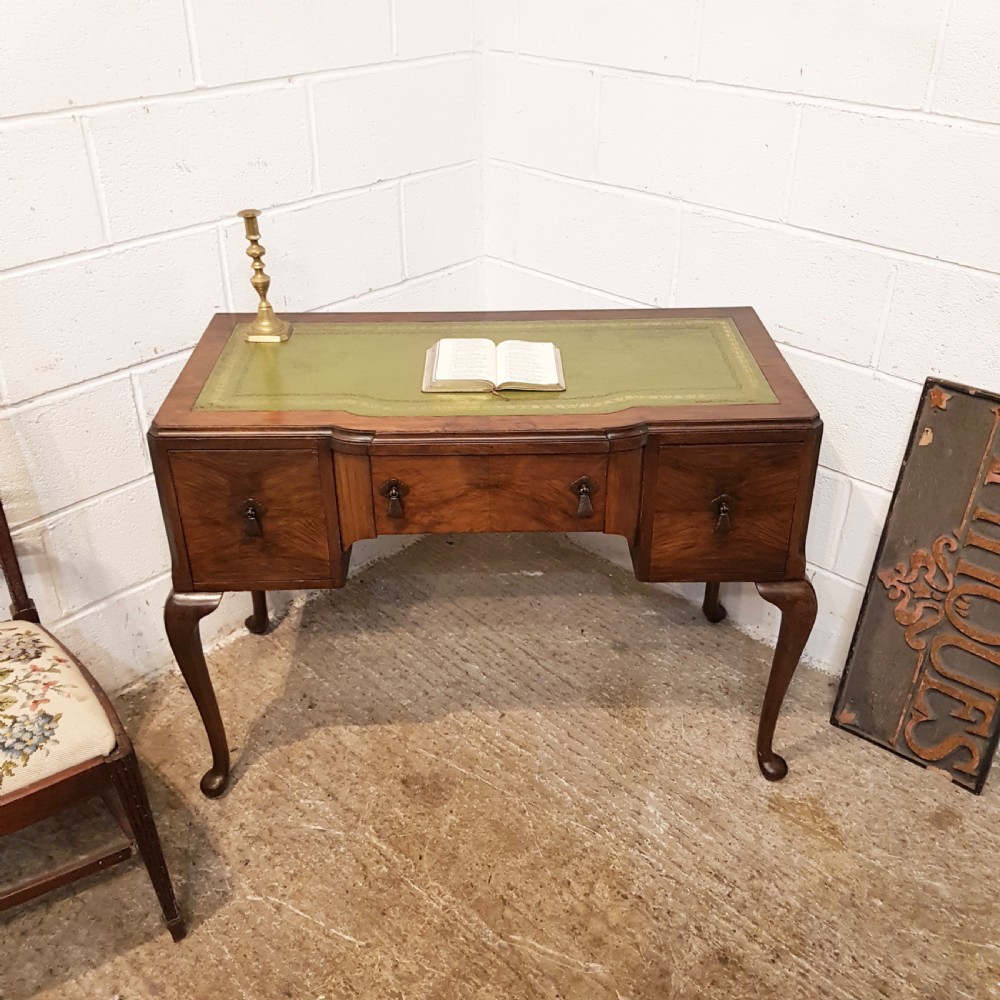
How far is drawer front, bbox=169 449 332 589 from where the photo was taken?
1483mm

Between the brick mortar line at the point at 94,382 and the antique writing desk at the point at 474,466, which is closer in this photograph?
the antique writing desk at the point at 474,466

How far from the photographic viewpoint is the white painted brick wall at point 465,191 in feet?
5.29

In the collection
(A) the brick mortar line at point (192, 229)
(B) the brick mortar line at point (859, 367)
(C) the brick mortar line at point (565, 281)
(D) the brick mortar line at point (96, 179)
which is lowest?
(C) the brick mortar line at point (565, 281)

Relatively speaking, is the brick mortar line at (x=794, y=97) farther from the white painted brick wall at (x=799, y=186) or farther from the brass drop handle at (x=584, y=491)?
the brass drop handle at (x=584, y=491)

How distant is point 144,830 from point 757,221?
4.89ft

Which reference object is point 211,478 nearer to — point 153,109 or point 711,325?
point 153,109

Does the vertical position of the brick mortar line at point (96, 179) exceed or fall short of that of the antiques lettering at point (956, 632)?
it exceeds it

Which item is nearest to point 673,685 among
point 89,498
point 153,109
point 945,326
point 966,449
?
point 966,449

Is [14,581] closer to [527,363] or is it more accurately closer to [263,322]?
[263,322]

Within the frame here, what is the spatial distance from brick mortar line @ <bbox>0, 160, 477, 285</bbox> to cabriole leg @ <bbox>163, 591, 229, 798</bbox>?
0.60 m

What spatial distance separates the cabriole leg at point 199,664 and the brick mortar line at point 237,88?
80cm

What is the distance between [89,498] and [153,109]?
0.71 meters

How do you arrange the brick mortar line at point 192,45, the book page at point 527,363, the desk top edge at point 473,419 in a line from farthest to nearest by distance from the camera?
the brick mortar line at point 192,45, the book page at point 527,363, the desk top edge at point 473,419

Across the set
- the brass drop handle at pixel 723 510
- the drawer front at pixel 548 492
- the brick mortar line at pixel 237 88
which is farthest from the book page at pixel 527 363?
the brick mortar line at pixel 237 88
